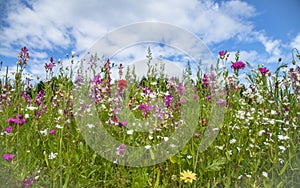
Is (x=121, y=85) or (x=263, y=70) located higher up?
(x=263, y=70)

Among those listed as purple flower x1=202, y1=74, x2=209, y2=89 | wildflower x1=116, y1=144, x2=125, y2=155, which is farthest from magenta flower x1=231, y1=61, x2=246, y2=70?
wildflower x1=116, y1=144, x2=125, y2=155

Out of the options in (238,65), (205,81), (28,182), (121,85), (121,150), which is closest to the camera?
(28,182)

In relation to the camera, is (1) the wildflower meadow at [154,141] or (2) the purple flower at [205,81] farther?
(2) the purple flower at [205,81]

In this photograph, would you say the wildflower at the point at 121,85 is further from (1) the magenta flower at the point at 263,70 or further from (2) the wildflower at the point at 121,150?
(1) the magenta flower at the point at 263,70

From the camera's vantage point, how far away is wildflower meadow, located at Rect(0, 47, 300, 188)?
2.04 m

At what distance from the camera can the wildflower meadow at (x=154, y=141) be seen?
2035 millimetres

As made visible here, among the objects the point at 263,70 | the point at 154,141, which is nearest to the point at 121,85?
the point at 154,141

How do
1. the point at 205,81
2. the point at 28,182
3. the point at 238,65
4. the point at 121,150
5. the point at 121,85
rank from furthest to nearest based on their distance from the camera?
the point at 205,81
the point at 238,65
the point at 121,85
the point at 121,150
the point at 28,182

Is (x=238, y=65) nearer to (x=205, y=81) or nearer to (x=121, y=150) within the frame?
(x=205, y=81)

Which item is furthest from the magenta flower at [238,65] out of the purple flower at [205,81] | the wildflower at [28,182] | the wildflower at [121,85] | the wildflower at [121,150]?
the wildflower at [28,182]

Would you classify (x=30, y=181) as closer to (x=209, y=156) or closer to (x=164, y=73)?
(x=209, y=156)

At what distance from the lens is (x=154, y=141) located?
2264 millimetres

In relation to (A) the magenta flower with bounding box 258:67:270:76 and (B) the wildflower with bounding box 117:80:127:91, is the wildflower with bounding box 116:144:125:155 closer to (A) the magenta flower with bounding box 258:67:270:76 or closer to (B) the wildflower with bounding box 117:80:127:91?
(B) the wildflower with bounding box 117:80:127:91

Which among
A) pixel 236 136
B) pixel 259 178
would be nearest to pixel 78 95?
pixel 236 136
